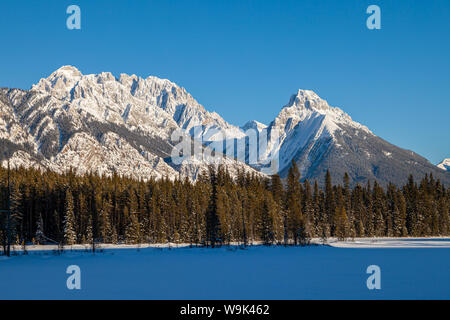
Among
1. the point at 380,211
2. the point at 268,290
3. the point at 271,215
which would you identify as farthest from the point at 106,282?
the point at 380,211

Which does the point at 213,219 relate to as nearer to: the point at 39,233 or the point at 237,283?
the point at 39,233

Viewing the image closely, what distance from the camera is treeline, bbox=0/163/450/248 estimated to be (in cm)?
8194

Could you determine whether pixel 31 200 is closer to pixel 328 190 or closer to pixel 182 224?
pixel 182 224

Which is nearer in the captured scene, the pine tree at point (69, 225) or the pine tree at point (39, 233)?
the pine tree at point (69, 225)

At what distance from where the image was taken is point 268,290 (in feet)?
77.7

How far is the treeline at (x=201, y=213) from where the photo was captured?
8194 cm

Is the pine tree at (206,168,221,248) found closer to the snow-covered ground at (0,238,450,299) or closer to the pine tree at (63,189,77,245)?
the pine tree at (63,189,77,245)

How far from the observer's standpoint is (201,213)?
90500 mm

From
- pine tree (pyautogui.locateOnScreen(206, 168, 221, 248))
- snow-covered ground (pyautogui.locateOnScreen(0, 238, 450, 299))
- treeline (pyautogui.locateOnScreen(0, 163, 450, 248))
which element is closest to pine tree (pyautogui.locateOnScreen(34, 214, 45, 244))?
treeline (pyautogui.locateOnScreen(0, 163, 450, 248))

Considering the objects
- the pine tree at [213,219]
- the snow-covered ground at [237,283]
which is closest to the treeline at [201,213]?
the pine tree at [213,219]

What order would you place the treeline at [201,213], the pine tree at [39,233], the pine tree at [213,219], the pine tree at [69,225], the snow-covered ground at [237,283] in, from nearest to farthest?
the snow-covered ground at [237,283] → the pine tree at [213,219] → the pine tree at [69,225] → the treeline at [201,213] → the pine tree at [39,233]

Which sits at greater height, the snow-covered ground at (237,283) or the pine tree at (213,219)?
the pine tree at (213,219)

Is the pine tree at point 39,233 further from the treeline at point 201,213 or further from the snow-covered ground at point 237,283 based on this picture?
the snow-covered ground at point 237,283
